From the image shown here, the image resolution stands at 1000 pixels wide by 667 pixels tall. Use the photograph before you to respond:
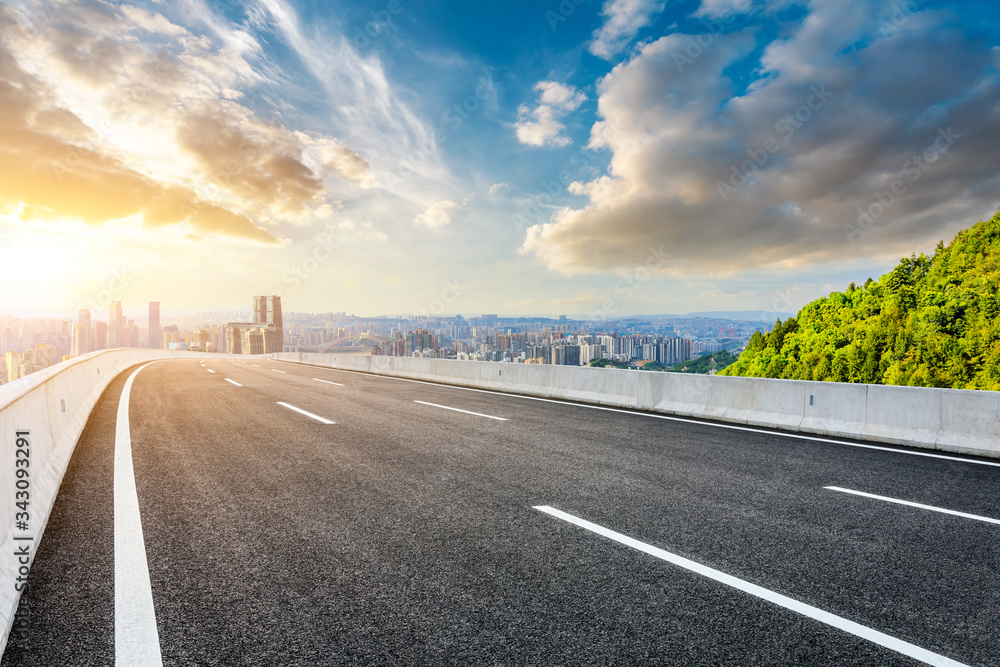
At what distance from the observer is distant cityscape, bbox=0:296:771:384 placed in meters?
27.4

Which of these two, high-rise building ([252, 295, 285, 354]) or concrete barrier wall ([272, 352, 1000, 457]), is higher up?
high-rise building ([252, 295, 285, 354])

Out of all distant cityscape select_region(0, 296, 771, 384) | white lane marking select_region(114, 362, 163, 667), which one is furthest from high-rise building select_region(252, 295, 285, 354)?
white lane marking select_region(114, 362, 163, 667)

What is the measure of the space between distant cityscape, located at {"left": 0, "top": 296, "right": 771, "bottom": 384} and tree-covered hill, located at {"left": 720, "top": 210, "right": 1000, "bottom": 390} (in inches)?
255

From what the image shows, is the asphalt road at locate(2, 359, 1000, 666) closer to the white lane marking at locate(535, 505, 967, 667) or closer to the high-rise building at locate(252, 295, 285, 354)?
the white lane marking at locate(535, 505, 967, 667)

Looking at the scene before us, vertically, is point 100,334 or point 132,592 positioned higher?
point 100,334

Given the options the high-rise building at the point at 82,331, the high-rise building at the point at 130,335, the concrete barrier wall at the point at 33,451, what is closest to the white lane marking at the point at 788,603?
the concrete barrier wall at the point at 33,451

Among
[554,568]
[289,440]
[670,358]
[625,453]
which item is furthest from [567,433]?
[670,358]

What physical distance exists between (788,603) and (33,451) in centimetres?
616

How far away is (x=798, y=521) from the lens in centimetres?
457

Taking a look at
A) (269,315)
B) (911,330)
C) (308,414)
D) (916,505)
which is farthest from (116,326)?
(911,330)

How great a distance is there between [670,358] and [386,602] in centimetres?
5874

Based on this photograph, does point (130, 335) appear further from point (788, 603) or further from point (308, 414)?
point (788, 603)

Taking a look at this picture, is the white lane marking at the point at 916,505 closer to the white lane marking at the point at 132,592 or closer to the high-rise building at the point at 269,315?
the white lane marking at the point at 132,592

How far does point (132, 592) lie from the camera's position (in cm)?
323
